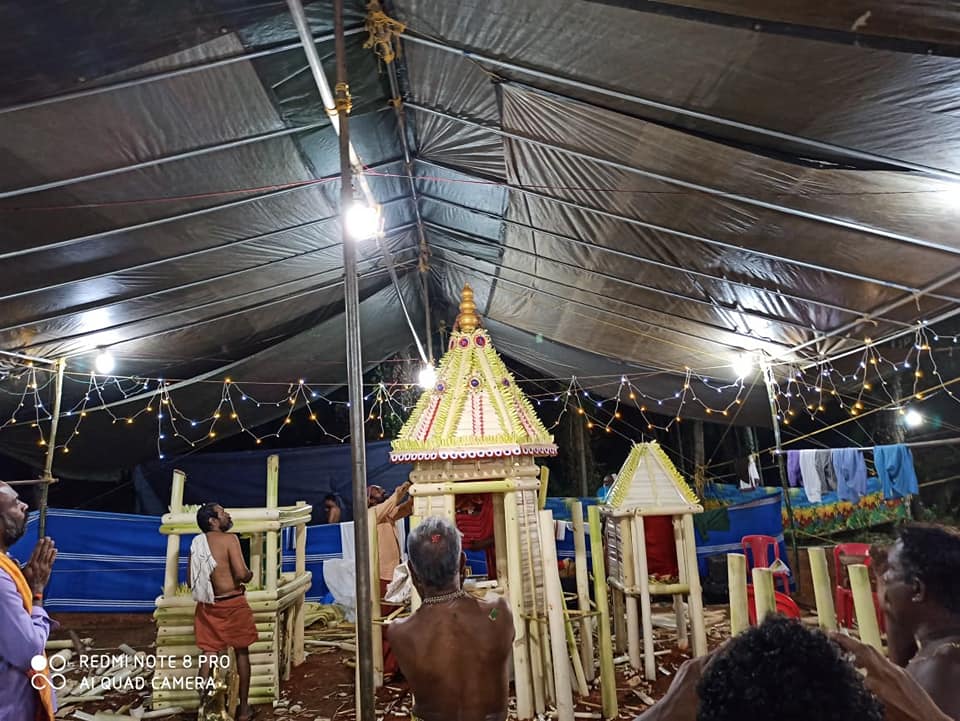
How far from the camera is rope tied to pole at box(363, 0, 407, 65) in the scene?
419 centimetres

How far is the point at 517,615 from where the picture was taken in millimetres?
4973

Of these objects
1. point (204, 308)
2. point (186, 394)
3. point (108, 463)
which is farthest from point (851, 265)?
point (108, 463)

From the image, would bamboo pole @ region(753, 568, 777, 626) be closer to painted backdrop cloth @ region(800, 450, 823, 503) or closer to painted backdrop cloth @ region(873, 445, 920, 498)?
painted backdrop cloth @ region(873, 445, 920, 498)

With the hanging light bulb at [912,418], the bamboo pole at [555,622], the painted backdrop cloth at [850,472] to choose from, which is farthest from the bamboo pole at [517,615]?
the hanging light bulb at [912,418]

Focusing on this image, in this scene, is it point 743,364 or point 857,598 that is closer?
point 857,598

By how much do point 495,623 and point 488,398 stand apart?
2849 mm

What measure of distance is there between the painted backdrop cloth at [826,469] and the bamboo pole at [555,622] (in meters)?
5.79

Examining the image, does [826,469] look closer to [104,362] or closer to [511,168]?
[511,168]

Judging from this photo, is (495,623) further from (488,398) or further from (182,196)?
(182,196)

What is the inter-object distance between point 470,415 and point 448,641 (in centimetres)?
283

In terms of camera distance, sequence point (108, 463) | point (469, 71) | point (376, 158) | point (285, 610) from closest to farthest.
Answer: point (469, 71) < point (376, 158) < point (285, 610) < point (108, 463)

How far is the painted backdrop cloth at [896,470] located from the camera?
7.47 meters

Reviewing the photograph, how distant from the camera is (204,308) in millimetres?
7258

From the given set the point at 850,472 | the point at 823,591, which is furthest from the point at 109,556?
the point at 850,472
